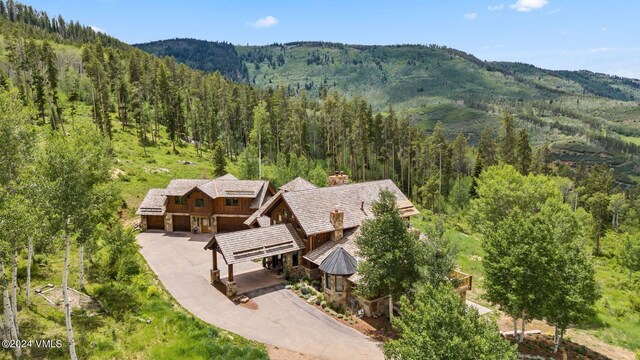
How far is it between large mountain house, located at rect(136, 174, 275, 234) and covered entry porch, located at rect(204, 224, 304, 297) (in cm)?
1363

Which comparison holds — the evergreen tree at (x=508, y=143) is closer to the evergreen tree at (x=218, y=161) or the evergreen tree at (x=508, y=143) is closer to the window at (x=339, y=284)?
the evergreen tree at (x=218, y=161)

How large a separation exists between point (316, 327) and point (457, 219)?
171ft

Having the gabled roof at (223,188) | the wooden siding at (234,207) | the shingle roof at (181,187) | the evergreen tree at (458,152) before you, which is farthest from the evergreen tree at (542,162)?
the shingle roof at (181,187)

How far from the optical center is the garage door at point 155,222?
52.0m

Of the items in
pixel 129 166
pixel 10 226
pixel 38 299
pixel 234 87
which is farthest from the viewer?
pixel 234 87

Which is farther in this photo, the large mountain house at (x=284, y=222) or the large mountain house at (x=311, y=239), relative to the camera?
the large mountain house at (x=284, y=222)

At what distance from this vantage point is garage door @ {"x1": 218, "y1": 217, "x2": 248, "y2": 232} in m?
51.7

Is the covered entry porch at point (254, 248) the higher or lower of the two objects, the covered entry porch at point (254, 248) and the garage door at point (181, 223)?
the higher

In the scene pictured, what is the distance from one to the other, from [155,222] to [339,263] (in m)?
30.8

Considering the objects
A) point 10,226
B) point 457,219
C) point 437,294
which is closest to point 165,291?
point 10,226

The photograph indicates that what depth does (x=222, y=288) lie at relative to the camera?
3438 cm

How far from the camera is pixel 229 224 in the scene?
52.0m

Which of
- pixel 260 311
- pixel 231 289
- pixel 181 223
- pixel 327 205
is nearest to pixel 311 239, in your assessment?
pixel 327 205

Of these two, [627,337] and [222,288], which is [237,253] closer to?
[222,288]
